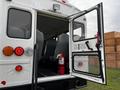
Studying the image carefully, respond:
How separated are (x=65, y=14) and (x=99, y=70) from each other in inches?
55.4

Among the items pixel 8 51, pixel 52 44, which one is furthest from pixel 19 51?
pixel 52 44

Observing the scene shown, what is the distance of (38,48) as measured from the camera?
3.72 m

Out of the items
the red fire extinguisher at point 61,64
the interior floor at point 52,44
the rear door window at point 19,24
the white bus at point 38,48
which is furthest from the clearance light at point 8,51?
the red fire extinguisher at point 61,64

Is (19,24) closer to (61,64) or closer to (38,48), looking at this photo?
(38,48)

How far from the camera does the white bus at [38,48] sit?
10.2 feet

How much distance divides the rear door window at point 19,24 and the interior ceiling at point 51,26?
919 mm

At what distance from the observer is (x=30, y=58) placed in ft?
11.0

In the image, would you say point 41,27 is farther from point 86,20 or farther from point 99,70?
point 99,70

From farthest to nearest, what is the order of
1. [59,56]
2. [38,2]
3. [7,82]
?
[59,56] < [38,2] < [7,82]

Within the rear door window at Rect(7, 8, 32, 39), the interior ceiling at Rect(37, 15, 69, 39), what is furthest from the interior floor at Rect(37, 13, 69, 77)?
the rear door window at Rect(7, 8, 32, 39)

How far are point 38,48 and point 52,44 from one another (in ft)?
5.32

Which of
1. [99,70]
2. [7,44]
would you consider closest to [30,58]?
[7,44]

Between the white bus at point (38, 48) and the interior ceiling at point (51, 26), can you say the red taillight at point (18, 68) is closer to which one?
the white bus at point (38, 48)

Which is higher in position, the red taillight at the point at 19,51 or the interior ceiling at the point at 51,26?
the interior ceiling at the point at 51,26
